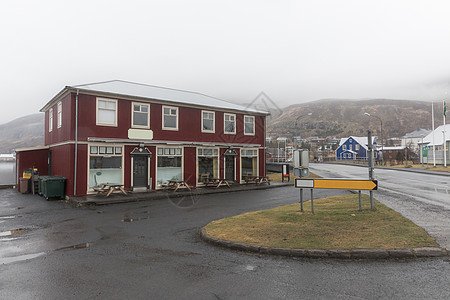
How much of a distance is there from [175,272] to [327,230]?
4.19 meters

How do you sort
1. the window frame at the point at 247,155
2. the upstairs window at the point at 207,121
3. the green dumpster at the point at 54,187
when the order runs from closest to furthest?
the green dumpster at the point at 54,187, the upstairs window at the point at 207,121, the window frame at the point at 247,155

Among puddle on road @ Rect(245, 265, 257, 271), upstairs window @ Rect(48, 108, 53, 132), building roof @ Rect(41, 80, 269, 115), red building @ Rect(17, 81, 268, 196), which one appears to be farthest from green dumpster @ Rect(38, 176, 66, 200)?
puddle on road @ Rect(245, 265, 257, 271)

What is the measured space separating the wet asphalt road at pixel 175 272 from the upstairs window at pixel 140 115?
10.9 meters

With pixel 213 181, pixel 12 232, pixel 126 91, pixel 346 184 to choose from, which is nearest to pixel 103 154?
pixel 126 91

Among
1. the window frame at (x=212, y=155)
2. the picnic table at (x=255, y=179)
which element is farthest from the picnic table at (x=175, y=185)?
the picnic table at (x=255, y=179)

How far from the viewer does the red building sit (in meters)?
16.4

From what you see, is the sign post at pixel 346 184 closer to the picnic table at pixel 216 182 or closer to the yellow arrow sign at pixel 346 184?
the yellow arrow sign at pixel 346 184

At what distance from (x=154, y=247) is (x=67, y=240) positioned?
2676 millimetres

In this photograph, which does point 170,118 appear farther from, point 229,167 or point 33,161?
point 33,161

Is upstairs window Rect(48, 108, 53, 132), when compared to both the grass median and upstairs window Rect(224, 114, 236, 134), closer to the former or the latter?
upstairs window Rect(224, 114, 236, 134)

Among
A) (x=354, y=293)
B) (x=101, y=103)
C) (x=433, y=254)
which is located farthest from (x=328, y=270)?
(x=101, y=103)

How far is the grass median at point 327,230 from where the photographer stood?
6208mm

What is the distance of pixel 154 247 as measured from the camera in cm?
684

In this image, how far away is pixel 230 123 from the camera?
23.3 meters
